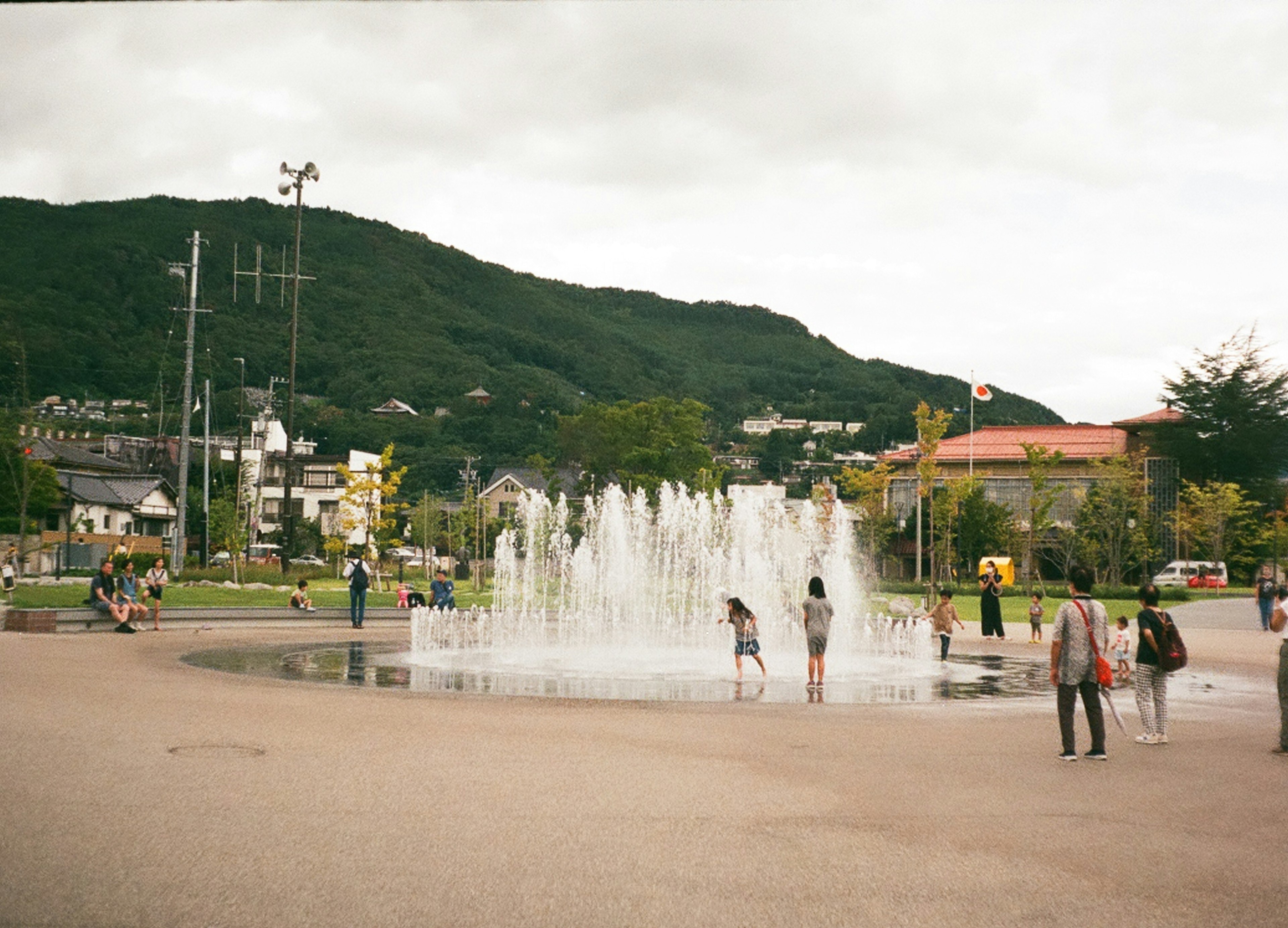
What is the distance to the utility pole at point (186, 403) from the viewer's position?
44.6 metres

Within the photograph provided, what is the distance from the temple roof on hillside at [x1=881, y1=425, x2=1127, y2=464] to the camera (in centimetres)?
8188

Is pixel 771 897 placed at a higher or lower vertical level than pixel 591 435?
lower

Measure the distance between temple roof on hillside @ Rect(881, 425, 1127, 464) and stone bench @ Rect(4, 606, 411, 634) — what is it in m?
53.4

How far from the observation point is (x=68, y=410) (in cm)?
9075

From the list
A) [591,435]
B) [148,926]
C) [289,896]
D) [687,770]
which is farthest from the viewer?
[591,435]

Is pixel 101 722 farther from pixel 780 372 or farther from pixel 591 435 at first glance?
pixel 780 372

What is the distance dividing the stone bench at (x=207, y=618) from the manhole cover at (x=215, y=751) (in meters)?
16.4

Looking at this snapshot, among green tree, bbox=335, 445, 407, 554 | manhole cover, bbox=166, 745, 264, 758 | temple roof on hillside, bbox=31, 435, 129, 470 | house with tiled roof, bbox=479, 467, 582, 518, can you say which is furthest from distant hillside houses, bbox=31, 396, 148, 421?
manhole cover, bbox=166, 745, 264, 758

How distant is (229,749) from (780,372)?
506ft

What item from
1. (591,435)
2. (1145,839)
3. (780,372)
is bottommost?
(1145,839)

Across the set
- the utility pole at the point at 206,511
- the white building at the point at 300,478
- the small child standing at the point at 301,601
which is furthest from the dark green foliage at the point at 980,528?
the white building at the point at 300,478

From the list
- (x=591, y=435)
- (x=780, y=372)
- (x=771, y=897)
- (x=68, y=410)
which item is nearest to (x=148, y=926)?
(x=771, y=897)

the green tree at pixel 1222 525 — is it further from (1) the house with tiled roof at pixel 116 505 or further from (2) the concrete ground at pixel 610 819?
(2) the concrete ground at pixel 610 819

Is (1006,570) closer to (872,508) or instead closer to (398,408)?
(872,508)
